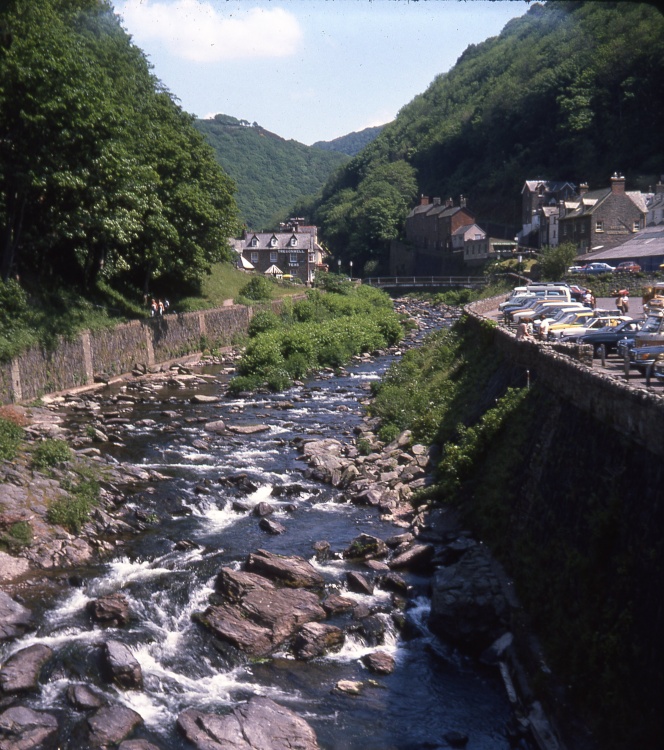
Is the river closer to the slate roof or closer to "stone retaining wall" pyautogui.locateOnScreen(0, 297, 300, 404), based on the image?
"stone retaining wall" pyautogui.locateOnScreen(0, 297, 300, 404)

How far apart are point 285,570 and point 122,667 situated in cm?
453

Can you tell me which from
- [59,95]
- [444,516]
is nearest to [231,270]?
[59,95]

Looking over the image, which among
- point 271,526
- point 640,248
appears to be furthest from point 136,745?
point 640,248

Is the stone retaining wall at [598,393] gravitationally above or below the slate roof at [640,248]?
below

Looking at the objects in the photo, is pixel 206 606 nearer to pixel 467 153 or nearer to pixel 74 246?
pixel 74 246

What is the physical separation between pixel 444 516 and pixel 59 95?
79.7ft

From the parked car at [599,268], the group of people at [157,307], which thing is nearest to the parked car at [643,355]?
the group of people at [157,307]

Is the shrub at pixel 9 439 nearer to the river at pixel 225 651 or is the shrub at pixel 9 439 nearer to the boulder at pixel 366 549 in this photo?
the river at pixel 225 651

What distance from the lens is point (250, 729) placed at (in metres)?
12.1

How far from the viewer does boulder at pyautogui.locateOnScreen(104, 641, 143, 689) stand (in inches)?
527

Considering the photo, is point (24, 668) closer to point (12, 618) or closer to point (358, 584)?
point (12, 618)

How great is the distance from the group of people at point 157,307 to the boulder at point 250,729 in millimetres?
38924

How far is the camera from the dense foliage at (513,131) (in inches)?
3824

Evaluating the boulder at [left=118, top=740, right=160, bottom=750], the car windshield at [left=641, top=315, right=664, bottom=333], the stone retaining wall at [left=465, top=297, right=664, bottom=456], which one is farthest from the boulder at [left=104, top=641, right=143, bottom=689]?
the car windshield at [left=641, top=315, right=664, bottom=333]
